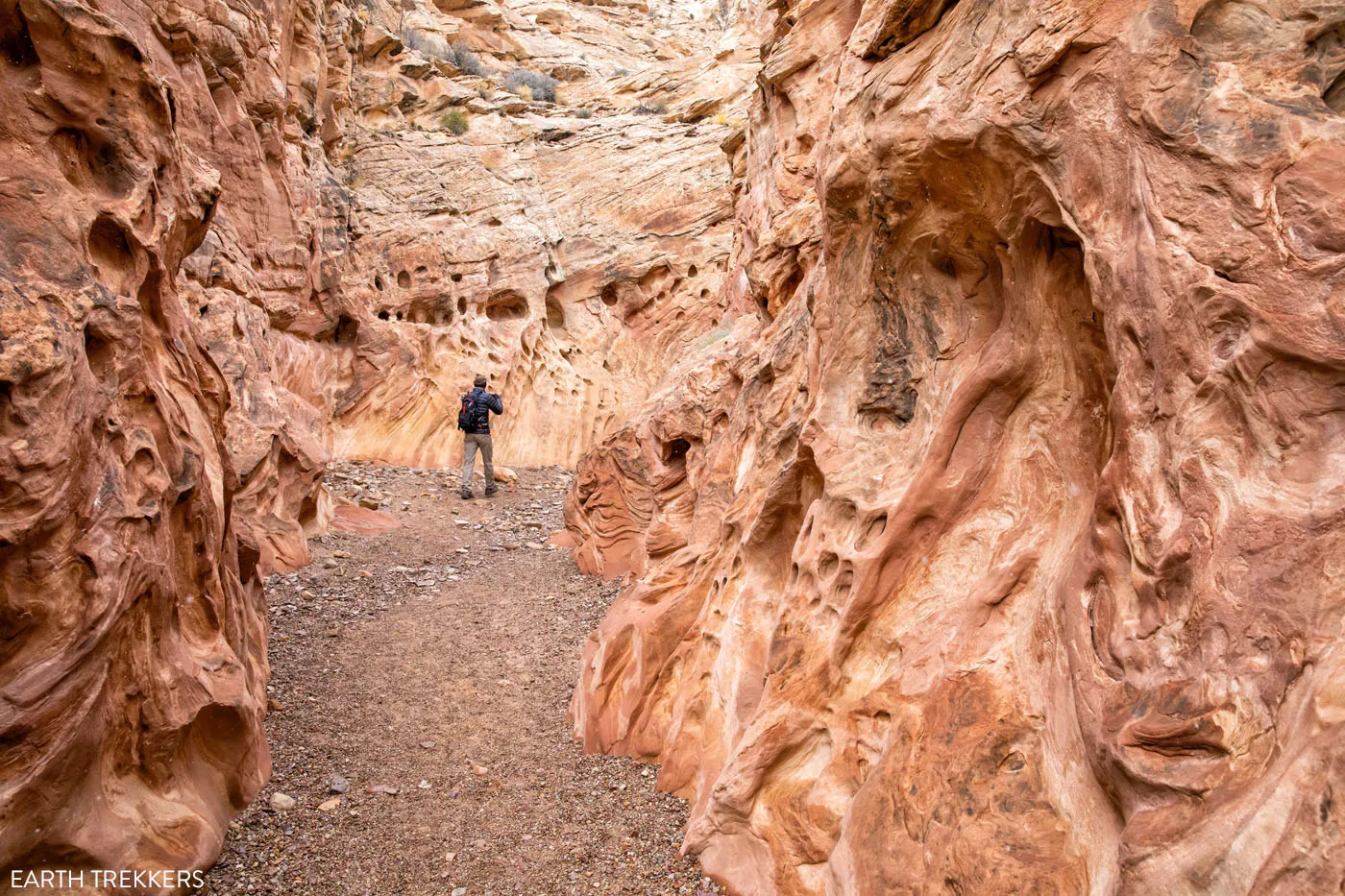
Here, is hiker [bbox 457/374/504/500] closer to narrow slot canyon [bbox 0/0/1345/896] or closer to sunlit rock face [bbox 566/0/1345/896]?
narrow slot canyon [bbox 0/0/1345/896]

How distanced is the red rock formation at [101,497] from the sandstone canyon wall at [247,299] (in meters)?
0.01

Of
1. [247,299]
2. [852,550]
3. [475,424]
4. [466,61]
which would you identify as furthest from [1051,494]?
[466,61]

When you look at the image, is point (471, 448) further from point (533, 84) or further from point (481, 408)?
point (533, 84)

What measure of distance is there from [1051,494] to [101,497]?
4018mm

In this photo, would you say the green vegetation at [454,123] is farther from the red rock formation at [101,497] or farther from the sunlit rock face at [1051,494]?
the sunlit rock face at [1051,494]

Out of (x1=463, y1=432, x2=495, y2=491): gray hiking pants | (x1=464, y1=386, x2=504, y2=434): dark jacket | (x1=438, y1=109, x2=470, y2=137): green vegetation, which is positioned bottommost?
(x1=463, y1=432, x2=495, y2=491): gray hiking pants

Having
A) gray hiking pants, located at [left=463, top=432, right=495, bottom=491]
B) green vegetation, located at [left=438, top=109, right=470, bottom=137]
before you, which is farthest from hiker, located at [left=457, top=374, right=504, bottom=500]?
green vegetation, located at [left=438, top=109, right=470, bottom=137]

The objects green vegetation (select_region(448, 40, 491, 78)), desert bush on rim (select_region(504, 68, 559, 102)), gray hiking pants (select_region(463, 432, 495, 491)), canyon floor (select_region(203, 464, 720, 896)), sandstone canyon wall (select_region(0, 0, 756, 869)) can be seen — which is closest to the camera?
sandstone canyon wall (select_region(0, 0, 756, 869))

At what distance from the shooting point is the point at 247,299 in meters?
10.8

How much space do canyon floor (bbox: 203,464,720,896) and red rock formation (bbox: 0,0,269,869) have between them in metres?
0.43

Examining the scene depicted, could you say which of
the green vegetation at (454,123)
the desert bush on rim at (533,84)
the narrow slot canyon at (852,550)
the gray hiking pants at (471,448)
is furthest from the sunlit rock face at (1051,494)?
the desert bush on rim at (533,84)

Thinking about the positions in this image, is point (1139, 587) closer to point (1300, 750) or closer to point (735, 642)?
point (1300, 750)

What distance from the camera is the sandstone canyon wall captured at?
3.28 metres

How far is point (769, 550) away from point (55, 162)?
4.08 metres
